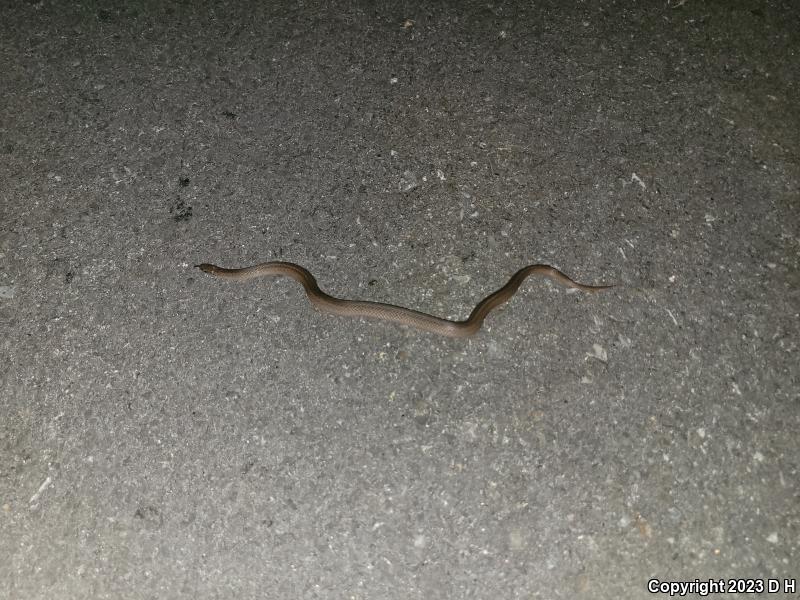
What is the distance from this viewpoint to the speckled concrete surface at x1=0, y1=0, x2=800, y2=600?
3260 mm

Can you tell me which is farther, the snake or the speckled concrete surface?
the snake

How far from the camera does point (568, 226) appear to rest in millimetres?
4008

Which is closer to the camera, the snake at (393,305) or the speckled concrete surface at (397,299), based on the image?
the speckled concrete surface at (397,299)

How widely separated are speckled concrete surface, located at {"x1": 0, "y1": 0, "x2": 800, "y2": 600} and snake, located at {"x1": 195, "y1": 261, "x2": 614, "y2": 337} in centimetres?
7

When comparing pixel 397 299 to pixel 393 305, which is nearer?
pixel 393 305

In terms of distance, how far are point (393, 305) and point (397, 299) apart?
0.11 m

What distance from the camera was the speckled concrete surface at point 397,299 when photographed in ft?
10.7

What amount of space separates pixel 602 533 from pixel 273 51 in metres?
3.58

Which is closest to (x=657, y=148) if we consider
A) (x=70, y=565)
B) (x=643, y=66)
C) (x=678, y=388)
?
(x=643, y=66)

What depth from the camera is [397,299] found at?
382 cm

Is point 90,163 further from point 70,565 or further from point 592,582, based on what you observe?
point 592,582

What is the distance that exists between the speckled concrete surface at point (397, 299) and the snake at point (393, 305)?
0.07 meters

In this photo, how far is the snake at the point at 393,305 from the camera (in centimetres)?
365

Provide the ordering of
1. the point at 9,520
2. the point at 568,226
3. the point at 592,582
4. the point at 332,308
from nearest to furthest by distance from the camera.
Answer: the point at 592,582
the point at 9,520
the point at 332,308
the point at 568,226
